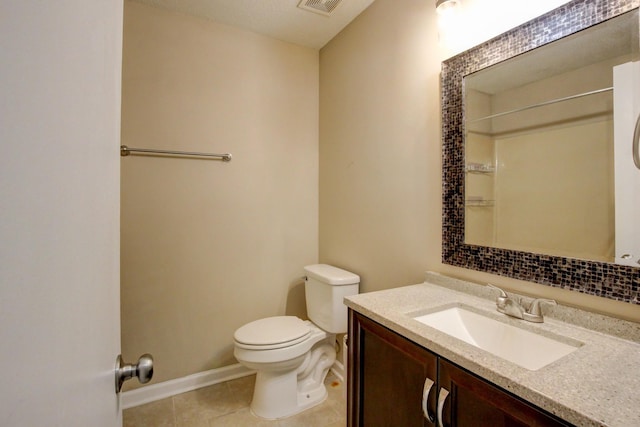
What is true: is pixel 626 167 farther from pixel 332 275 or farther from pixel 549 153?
pixel 332 275

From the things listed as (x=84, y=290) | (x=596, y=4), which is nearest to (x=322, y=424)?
(x=84, y=290)

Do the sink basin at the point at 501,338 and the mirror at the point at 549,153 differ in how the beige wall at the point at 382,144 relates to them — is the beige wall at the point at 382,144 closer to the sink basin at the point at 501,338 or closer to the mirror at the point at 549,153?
the mirror at the point at 549,153

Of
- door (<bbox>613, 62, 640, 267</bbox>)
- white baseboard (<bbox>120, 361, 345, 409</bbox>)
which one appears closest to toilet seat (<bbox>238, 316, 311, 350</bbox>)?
white baseboard (<bbox>120, 361, 345, 409</bbox>)

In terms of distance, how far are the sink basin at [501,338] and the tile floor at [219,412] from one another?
3.20ft

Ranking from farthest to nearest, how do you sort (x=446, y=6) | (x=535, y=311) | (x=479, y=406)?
(x=446, y=6), (x=535, y=311), (x=479, y=406)

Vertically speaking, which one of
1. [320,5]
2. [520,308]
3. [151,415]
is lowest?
[151,415]

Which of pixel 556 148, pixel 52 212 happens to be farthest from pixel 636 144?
pixel 52 212

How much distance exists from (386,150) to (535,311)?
3.45ft

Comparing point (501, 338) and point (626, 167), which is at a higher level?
point (626, 167)

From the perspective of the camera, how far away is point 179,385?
192cm

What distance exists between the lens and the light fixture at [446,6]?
1235 mm

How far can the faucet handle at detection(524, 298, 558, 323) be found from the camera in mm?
961

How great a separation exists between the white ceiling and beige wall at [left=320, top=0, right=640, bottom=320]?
0.09 m

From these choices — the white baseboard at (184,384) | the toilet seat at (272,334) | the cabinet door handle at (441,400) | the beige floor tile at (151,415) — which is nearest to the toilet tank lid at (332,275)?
the toilet seat at (272,334)
